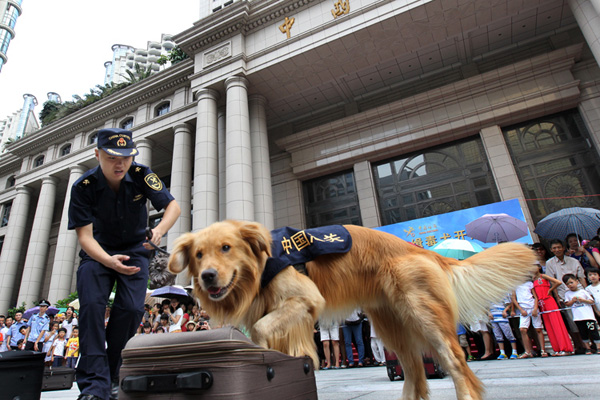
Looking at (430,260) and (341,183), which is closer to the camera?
(430,260)

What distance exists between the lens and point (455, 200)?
16.3m

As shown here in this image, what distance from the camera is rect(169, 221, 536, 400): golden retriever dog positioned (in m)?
2.41

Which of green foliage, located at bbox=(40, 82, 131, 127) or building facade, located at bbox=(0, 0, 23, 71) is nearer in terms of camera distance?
green foliage, located at bbox=(40, 82, 131, 127)

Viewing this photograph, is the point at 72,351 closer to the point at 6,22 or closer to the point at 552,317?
the point at 552,317

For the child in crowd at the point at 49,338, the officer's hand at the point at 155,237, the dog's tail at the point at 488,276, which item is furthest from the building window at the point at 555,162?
the child in crowd at the point at 49,338

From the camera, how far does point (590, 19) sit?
12242 mm

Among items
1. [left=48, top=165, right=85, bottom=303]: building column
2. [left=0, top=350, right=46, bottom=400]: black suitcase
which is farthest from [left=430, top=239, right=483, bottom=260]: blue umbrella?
[left=48, top=165, right=85, bottom=303]: building column

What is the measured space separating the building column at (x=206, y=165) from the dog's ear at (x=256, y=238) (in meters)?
13.3

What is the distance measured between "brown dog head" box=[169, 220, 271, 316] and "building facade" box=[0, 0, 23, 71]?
385 ft

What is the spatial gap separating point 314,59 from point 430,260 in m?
15.7

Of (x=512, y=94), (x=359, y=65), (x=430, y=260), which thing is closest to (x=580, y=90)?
(x=512, y=94)

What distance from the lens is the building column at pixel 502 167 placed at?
14.7m

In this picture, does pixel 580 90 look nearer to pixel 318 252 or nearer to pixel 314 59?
pixel 314 59

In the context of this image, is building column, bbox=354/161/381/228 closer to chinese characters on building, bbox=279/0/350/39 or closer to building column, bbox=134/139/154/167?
chinese characters on building, bbox=279/0/350/39
